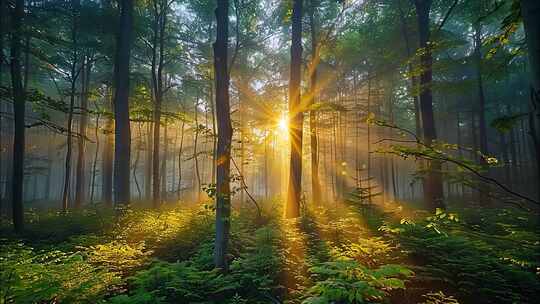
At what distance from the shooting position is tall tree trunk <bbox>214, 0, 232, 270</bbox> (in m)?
6.48

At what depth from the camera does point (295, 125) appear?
37.7 ft

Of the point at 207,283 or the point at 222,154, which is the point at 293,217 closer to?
the point at 222,154

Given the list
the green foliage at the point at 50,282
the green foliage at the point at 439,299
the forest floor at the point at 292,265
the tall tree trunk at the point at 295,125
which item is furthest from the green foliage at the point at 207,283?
the tall tree trunk at the point at 295,125

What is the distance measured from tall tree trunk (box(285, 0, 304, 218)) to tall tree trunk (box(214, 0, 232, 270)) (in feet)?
16.0

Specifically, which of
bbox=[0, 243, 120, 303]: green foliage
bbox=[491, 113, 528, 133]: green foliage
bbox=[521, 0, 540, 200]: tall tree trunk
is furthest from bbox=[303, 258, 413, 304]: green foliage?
bbox=[0, 243, 120, 303]: green foliage

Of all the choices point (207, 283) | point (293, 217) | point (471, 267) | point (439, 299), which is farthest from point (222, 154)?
point (293, 217)

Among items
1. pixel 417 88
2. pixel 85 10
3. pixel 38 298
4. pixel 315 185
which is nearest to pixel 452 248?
pixel 417 88

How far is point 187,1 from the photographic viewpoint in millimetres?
18781

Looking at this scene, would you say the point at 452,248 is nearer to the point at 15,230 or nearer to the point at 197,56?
the point at 15,230

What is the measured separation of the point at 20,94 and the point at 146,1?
406 inches

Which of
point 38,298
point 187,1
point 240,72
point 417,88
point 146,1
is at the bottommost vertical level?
point 38,298

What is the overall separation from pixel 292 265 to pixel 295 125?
646cm

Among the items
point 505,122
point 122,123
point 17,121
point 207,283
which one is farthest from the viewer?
point 122,123

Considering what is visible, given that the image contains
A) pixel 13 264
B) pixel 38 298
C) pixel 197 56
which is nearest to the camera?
pixel 38 298
